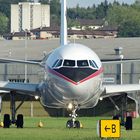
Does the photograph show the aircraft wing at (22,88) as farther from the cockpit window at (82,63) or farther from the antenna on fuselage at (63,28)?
the antenna on fuselage at (63,28)

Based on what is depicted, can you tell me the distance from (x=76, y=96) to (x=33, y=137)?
6.37 m

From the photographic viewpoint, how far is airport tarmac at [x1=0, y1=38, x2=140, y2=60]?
343 feet

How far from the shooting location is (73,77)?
148 ft

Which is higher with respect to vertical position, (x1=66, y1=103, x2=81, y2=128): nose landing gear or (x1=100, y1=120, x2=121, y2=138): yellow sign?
(x1=100, y1=120, x2=121, y2=138): yellow sign

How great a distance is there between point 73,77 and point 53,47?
67547mm

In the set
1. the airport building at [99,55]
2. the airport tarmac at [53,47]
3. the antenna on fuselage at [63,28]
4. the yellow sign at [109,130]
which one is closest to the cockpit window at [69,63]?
the yellow sign at [109,130]

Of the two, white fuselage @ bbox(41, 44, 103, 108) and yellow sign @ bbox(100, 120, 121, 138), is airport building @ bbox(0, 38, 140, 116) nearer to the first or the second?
white fuselage @ bbox(41, 44, 103, 108)

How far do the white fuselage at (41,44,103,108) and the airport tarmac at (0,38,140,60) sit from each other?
53.2 m

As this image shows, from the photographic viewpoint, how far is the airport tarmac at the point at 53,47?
343ft

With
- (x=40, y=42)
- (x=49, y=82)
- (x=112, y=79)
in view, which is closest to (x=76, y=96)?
(x=49, y=82)

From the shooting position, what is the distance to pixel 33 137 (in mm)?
40000

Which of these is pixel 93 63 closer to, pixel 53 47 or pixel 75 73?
pixel 75 73

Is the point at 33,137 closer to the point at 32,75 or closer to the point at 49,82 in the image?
the point at 49,82

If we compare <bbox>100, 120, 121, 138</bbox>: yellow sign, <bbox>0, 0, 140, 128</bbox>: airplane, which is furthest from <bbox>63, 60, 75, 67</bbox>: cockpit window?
<bbox>100, 120, 121, 138</bbox>: yellow sign
